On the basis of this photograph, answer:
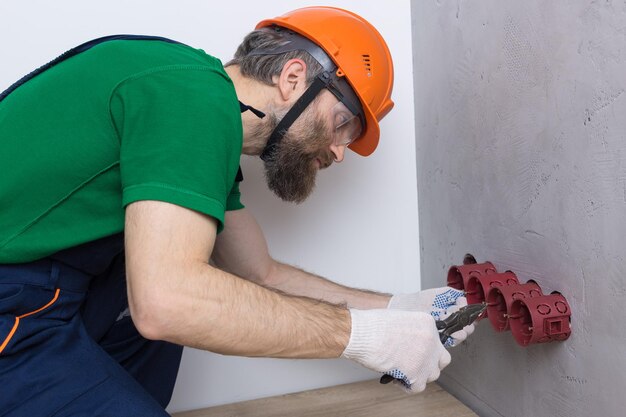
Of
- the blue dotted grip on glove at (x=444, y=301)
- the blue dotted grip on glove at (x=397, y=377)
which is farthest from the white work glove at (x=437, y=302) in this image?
the blue dotted grip on glove at (x=397, y=377)

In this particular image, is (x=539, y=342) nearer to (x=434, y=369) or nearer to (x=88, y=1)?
(x=434, y=369)

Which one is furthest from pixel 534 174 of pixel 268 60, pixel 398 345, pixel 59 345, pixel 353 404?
pixel 59 345

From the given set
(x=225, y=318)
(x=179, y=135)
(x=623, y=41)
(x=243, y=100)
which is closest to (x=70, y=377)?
(x=225, y=318)

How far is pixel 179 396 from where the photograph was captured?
1780 millimetres

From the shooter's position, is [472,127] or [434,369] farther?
[472,127]

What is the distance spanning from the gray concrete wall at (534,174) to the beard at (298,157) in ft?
1.32

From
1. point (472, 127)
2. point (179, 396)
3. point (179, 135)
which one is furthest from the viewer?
point (179, 396)

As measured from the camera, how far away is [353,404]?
1.74 metres

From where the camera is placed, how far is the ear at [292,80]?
4.18 ft

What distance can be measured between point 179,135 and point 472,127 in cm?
86

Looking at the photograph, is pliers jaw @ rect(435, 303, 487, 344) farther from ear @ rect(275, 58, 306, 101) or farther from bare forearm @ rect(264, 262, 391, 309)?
ear @ rect(275, 58, 306, 101)

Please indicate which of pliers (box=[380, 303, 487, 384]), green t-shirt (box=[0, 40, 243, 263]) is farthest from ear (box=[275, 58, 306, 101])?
pliers (box=[380, 303, 487, 384])

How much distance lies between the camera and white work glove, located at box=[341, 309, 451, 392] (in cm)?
112

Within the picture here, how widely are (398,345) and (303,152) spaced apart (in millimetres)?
499
